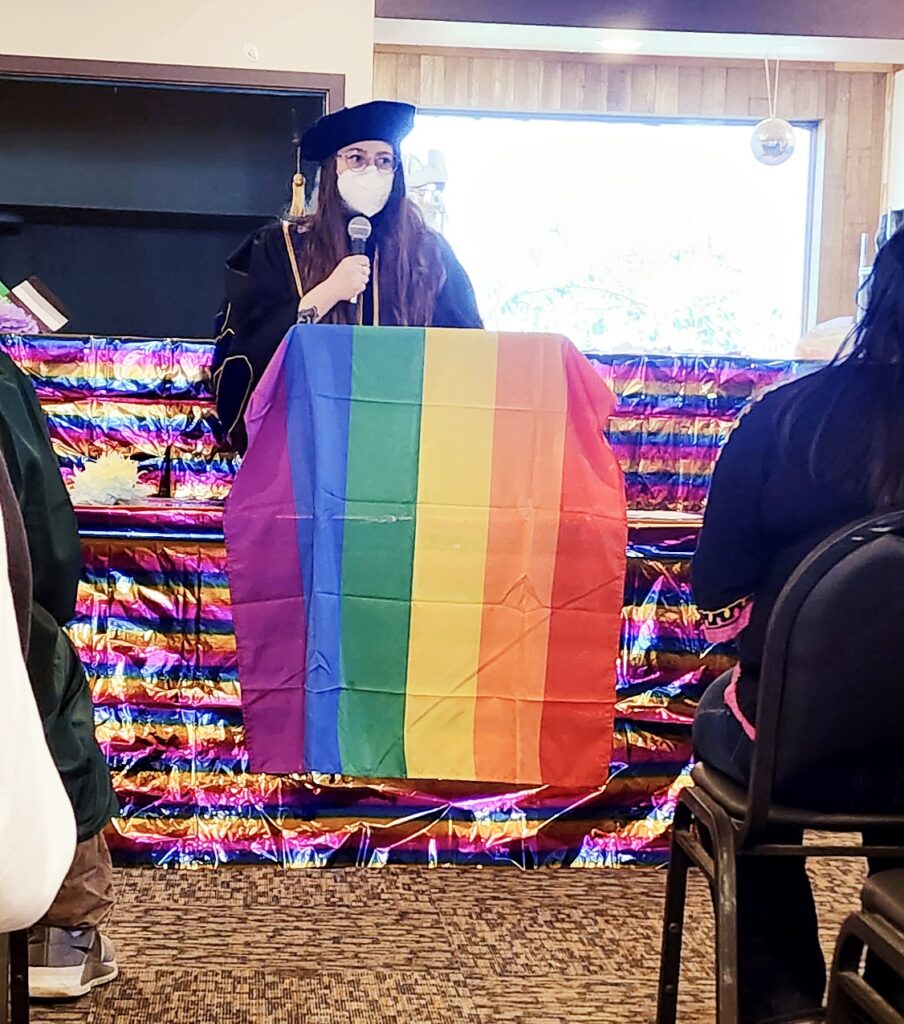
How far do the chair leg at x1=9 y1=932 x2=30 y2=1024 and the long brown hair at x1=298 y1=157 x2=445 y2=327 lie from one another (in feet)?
4.79

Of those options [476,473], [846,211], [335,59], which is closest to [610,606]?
[476,473]

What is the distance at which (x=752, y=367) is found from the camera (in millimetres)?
2705

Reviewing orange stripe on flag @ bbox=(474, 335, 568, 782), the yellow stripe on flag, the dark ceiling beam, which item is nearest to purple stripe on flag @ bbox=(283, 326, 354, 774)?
the yellow stripe on flag

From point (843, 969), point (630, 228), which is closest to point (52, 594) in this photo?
point (843, 969)

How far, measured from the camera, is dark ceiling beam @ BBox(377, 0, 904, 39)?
470 cm

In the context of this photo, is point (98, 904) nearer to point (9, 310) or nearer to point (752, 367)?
point (9, 310)

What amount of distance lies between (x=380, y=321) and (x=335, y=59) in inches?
81.3

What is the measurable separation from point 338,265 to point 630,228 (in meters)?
3.85

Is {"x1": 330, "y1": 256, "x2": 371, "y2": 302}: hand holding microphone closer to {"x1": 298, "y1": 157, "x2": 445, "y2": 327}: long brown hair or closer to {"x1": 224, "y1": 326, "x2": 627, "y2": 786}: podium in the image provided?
{"x1": 298, "y1": 157, "x2": 445, "y2": 327}: long brown hair

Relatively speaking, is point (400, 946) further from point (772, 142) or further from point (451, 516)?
point (772, 142)

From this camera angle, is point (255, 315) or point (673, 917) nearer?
point (673, 917)

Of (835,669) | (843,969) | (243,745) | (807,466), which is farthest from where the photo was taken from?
(243,745)

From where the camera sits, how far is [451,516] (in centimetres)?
212

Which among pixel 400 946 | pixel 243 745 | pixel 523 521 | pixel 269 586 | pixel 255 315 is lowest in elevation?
pixel 400 946
